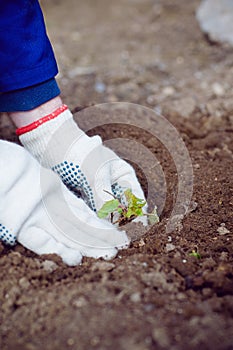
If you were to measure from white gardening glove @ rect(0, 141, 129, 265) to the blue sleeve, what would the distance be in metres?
0.32

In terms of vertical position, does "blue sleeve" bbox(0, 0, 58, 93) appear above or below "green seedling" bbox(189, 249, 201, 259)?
above

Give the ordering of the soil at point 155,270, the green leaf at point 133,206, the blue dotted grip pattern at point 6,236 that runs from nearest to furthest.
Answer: the soil at point 155,270, the blue dotted grip pattern at point 6,236, the green leaf at point 133,206

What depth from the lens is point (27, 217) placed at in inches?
60.1

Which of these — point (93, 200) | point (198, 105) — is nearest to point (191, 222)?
point (93, 200)

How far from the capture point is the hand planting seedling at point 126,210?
1.58m

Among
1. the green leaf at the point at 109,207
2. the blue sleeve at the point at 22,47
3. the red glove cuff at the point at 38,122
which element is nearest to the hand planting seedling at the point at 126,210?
the green leaf at the point at 109,207

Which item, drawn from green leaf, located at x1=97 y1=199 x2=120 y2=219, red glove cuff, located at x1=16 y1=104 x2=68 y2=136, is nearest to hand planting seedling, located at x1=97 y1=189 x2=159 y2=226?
green leaf, located at x1=97 y1=199 x2=120 y2=219

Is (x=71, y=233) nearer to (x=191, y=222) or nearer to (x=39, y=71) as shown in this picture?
(x=191, y=222)

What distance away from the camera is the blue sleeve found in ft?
5.58

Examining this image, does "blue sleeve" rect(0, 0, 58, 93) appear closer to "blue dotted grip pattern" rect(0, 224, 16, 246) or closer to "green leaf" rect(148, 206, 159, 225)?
"blue dotted grip pattern" rect(0, 224, 16, 246)

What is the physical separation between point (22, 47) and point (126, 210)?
751 millimetres

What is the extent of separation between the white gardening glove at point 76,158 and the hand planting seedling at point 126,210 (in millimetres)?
98

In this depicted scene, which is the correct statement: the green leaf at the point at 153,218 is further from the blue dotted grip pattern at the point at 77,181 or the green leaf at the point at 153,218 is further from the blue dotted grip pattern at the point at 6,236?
the blue dotted grip pattern at the point at 6,236

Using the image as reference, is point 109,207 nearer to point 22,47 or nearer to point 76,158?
point 76,158
